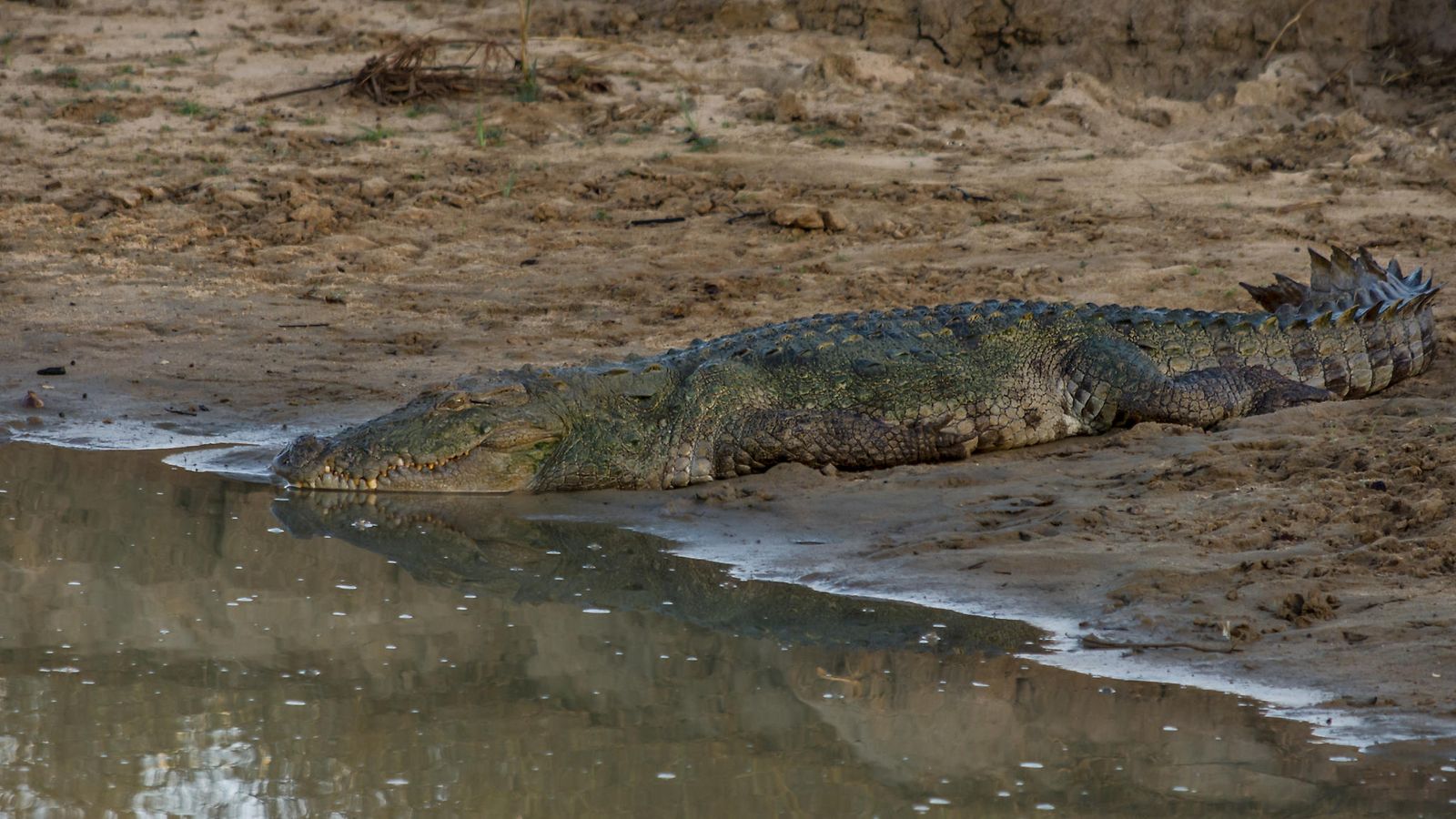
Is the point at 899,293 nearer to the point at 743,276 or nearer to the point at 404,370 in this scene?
the point at 743,276

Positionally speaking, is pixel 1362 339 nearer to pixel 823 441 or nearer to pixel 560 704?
pixel 823 441

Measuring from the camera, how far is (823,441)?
6109 mm

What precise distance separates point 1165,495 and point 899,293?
317cm

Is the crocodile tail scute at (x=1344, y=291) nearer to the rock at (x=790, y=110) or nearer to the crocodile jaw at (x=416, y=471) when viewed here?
the crocodile jaw at (x=416, y=471)

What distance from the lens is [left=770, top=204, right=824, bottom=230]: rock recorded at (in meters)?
9.14

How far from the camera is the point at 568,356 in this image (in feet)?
25.2

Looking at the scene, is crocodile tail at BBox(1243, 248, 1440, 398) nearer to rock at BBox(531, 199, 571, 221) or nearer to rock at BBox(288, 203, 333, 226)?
rock at BBox(531, 199, 571, 221)

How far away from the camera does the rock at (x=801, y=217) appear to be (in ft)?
30.0

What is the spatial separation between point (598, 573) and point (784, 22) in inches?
306

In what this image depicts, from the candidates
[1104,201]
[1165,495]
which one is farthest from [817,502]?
[1104,201]

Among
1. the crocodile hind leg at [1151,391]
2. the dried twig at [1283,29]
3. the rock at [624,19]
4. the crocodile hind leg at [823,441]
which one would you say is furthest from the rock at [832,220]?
the rock at [624,19]

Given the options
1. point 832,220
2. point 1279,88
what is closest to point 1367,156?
point 1279,88

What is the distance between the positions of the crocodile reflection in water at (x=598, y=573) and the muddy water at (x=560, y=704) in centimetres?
1

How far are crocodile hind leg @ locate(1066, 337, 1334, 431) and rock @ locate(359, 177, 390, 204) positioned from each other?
16.3 feet
